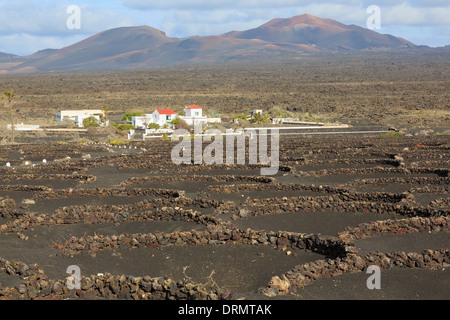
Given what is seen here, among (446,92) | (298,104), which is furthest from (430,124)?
(446,92)

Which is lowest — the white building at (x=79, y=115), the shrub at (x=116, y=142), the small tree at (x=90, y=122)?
the shrub at (x=116, y=142)

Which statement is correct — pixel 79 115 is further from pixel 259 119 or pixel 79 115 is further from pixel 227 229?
pixel 227 229

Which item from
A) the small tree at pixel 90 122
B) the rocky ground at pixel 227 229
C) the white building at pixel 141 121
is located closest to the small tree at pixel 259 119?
the white building at pixel 141 121

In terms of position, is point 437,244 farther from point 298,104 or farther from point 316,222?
point 298,104

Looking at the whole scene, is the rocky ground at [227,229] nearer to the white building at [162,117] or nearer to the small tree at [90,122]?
the white building at [162,117]

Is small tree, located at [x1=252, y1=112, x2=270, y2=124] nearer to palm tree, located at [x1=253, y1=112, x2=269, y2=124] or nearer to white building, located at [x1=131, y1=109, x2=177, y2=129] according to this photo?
palm tree, located at [x1=253, y1=112, x2=269, y2=124]

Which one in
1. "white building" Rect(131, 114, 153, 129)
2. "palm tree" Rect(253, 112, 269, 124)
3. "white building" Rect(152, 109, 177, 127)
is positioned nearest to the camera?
"white building" Rect(152, 109, 177, 127)

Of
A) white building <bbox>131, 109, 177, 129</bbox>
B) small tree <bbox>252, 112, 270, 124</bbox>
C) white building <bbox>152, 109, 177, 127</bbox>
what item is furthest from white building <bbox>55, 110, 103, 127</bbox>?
small tree <bbox>252, 112, 270, 124</bbox>
